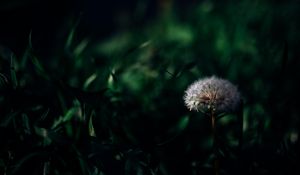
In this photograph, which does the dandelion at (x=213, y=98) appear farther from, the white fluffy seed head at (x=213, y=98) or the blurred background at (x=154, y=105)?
the blurred background at (x=154, y=105)

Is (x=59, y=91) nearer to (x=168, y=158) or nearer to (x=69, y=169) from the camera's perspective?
(x=69, y=169)

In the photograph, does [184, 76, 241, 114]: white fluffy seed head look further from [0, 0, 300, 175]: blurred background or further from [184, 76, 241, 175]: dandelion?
[0, 0, 300, 175]: blurred background

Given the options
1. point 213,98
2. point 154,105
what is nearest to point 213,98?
point 213,98

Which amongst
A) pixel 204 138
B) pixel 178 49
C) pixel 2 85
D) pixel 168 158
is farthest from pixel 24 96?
pixel 178 49

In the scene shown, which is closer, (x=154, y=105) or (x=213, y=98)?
(x=213, y=98)

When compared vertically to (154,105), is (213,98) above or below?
above

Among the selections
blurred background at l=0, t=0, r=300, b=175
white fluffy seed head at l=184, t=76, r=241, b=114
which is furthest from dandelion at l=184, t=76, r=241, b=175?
blurred background at l=0, t=0, r=300, b=175

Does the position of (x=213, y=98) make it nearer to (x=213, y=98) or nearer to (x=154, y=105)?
(x=213, y=98)
